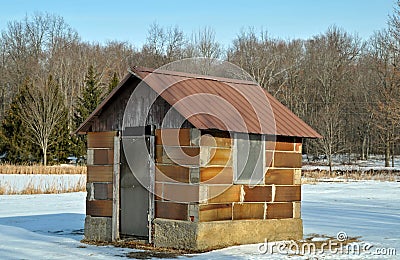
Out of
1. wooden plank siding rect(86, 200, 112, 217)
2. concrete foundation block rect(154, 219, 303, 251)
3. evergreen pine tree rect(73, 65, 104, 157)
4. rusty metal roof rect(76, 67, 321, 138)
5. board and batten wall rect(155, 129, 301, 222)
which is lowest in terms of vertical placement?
concrete foundation block rect(154, 219, 303, 251)

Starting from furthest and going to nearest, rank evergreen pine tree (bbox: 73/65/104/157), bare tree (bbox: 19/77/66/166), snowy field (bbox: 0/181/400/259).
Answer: evergreen pine tree (bbox: 73/65/104/157) → bare tree (bbox: 19/77/66/166) → snowy field (bbox: 0/181/400/259)

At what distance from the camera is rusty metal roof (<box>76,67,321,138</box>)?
11.4 m

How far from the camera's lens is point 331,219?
16609 mm

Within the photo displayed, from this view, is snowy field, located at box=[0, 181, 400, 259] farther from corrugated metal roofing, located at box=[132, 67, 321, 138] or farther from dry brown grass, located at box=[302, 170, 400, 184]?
dry brown grass, located at box=[302, 170, 400, 184]

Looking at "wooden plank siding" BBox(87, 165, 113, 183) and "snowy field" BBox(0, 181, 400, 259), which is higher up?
"wooden plank siding" BBox(87, 165, 113, 183)

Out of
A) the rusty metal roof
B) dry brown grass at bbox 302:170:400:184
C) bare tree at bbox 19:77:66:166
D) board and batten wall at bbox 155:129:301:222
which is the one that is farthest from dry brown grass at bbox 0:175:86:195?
A: bare tree at bbox 19:77:66:166

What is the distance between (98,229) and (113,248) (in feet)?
3.41

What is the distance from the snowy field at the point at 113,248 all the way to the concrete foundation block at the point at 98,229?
359 millimetres

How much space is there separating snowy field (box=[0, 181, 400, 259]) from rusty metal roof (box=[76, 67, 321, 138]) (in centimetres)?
236

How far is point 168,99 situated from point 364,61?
4923 centimetres

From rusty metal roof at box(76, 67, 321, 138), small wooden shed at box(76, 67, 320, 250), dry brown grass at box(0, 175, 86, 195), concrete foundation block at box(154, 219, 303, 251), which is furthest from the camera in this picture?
dry brown grass at box(0, 175, 86, 195)

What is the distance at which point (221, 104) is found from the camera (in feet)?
39.7

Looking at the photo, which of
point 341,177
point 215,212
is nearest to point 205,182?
point 215,212

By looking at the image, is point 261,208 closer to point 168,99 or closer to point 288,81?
point 168,99
